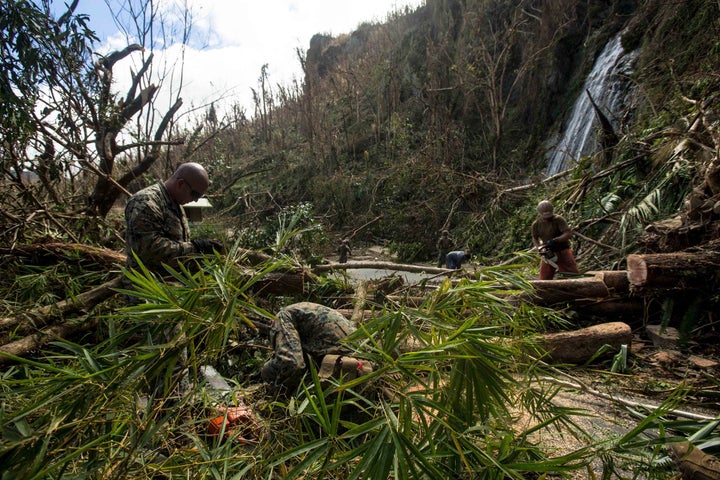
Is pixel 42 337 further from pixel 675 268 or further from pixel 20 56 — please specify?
pixel 675 268

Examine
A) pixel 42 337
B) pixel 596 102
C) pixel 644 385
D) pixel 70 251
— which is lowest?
pixel 644 385

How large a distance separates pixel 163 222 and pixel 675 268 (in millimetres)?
4579

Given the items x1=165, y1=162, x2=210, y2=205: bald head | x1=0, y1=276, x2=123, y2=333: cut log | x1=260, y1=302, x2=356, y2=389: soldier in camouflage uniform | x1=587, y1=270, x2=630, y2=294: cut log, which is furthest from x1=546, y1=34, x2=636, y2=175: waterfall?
x1=0, y1=276, x2=123, y2=333: cut log

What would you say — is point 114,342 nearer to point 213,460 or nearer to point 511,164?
point 213,460

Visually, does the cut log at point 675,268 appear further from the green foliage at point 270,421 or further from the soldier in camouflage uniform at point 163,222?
the soldier in camouflage uniform at point 163,222

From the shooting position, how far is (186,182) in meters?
3.17

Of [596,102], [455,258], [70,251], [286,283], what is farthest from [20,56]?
[596,102]

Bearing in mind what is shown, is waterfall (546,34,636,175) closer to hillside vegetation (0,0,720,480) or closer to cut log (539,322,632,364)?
hillside vegetation (0,0,720,480)

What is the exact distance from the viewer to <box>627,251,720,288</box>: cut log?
3.52m

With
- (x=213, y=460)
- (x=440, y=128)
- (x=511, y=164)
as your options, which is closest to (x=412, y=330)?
(x=213, y=460)

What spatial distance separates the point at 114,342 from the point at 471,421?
58.3 inches

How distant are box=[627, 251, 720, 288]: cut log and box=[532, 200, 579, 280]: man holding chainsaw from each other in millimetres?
1193

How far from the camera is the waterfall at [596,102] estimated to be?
9.51m

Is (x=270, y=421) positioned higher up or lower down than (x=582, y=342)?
higher up
